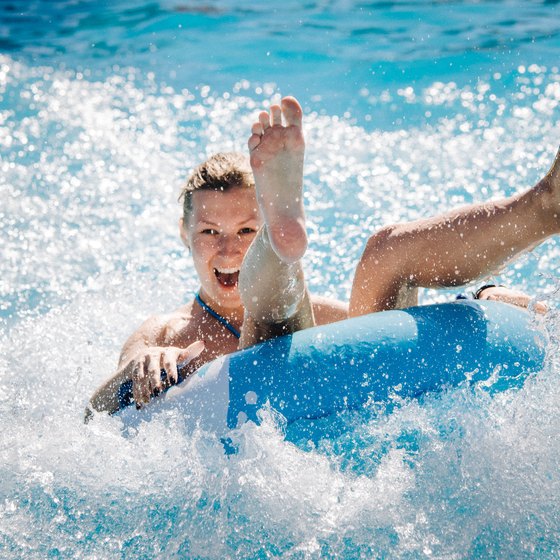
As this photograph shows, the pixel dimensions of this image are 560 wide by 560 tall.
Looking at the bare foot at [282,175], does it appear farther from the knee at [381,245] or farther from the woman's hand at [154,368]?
the woman's hand at [154,368]

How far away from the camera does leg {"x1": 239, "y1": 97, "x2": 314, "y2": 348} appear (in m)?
1.72

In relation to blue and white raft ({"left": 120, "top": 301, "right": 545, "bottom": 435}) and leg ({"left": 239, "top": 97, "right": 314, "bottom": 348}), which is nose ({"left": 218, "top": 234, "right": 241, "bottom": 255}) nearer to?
leg ({"left": 239, "top": 97, "right": 314, "bottom": 348})

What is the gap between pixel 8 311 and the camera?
3.48 meters

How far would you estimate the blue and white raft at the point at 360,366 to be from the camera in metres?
1.71

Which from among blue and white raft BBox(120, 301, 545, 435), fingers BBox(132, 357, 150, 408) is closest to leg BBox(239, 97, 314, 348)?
blue and white raft BBox(120, 301, 545, 435)

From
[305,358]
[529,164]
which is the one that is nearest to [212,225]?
[305,358]

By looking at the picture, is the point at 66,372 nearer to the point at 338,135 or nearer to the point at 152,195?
the point at 152,195

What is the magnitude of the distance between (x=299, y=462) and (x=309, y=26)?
5.45m

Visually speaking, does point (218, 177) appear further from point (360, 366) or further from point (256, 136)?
point (360, 366)

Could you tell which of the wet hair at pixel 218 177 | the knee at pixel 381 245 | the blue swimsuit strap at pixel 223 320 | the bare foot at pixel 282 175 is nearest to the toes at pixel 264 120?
the bare foot at pixel 282 175

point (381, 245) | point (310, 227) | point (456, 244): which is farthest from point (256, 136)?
point (310, 227)

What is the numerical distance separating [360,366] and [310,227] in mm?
2347

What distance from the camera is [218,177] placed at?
246cm

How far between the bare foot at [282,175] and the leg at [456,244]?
1.05 ft
